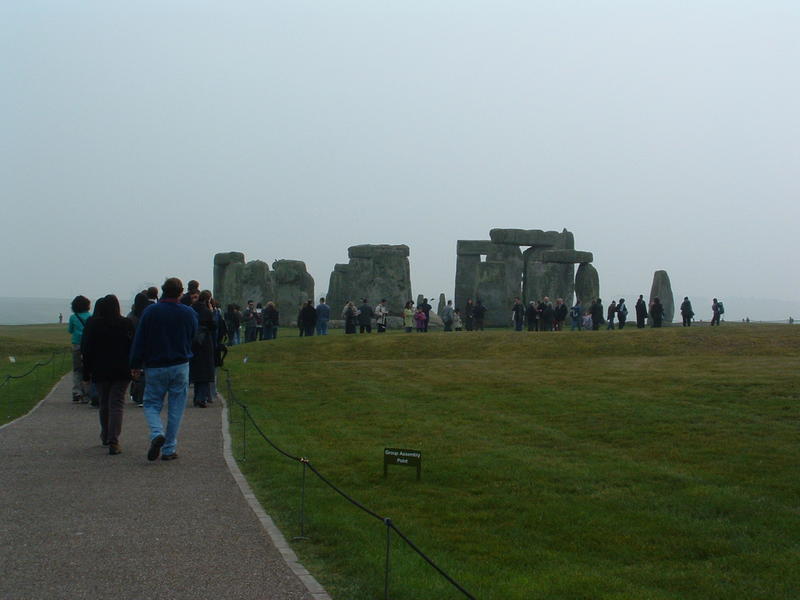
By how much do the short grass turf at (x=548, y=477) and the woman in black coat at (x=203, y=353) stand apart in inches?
35.7

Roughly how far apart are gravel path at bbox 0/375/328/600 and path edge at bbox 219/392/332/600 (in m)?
0.03

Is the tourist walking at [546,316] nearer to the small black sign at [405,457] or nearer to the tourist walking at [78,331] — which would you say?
the tourist walking at [78,331]

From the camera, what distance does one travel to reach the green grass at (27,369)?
18000 mm

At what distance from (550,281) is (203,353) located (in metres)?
31.7

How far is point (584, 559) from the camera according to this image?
809 cm

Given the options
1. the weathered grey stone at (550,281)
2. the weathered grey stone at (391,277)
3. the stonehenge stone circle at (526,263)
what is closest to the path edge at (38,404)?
the weathered grey stone at (391,277)

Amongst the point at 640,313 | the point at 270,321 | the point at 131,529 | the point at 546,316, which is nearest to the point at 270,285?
the point at 270,321

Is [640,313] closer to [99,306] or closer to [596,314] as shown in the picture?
[596,314]

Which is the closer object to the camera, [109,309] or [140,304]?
[109,309]

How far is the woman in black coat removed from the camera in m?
16.3

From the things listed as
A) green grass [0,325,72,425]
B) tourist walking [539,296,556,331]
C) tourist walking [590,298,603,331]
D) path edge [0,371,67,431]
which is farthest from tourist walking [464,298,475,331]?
path edge [0,371,67,431]

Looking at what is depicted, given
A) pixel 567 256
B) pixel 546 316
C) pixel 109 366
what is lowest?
pixel 109 366

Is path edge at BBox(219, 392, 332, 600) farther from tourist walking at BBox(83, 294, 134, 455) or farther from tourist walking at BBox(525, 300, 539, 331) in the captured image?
tourist walking at BBox(525, 300, 539, 331)

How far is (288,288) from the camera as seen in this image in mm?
46156
